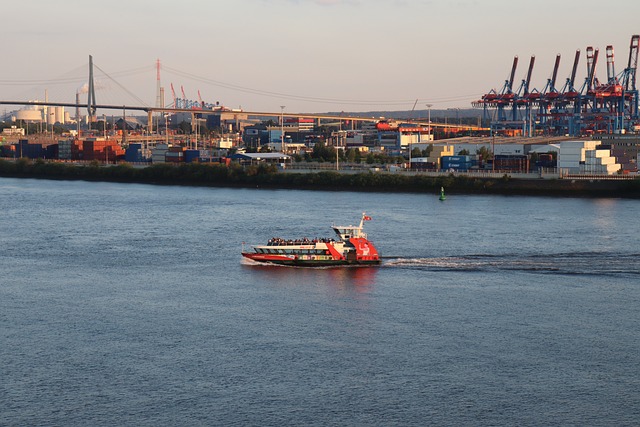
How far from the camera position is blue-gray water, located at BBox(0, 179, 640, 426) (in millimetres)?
6000

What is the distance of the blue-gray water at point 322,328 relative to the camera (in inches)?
236

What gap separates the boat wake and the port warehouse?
9.87 meters

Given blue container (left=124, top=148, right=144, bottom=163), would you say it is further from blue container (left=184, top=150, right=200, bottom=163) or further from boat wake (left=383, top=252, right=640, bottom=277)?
boat wake (left=383, top=252, right=640, bottom=277)

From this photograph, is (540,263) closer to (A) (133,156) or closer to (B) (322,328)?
(B) (322,328)

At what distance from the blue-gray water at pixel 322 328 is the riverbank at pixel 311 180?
509 cm

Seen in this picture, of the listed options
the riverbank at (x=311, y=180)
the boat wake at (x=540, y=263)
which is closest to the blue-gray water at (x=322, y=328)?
the boat wake at (x=540, y=263)

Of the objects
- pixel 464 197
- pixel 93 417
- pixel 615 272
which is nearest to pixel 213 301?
pixel 93 417

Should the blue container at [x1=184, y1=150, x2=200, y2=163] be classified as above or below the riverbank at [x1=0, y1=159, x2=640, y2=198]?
above

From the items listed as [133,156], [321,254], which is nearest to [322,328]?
[321,254]

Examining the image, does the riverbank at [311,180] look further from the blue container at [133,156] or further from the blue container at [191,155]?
the blue container at [191,155]

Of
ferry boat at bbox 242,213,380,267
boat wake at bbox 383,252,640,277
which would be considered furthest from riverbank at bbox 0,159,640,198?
ferry boat at bbox 242,213,380,267

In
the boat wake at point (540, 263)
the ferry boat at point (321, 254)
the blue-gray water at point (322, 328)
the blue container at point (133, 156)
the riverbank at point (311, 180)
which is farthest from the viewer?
the blue container at point (133, 156)

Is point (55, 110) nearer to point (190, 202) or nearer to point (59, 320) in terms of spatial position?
point (190, 202)

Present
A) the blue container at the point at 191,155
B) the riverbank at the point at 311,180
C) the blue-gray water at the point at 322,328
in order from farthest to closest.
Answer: the blue container at the point at 191,155 < the riverbank at the point at 311,180 < the blue-gray water at the point at 322,328
